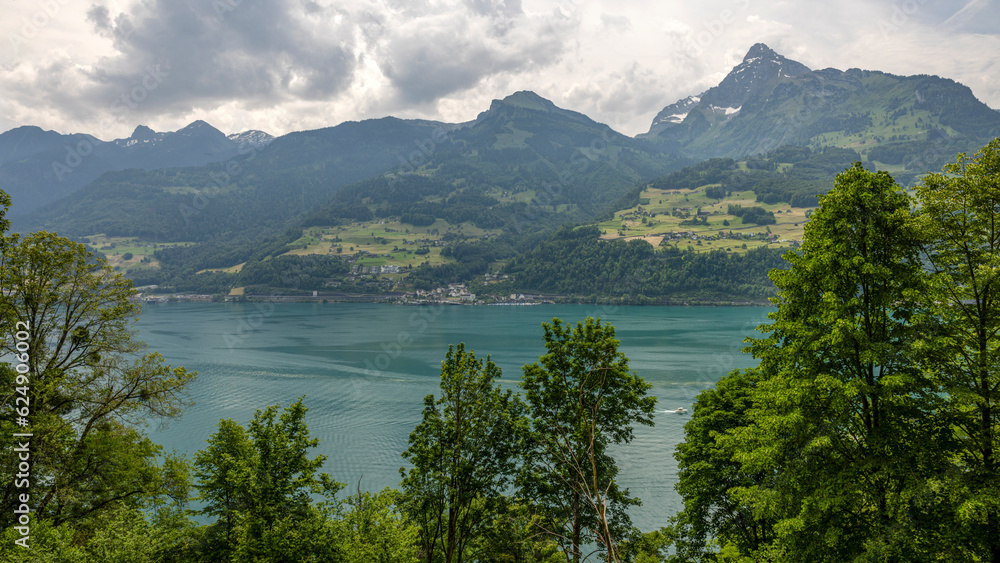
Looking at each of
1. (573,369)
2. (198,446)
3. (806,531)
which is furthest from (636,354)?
(806,531)

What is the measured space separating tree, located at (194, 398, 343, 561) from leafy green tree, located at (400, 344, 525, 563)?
2.64 meters

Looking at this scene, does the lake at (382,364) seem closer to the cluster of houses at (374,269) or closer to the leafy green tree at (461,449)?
the leafy green tree at (461,449)

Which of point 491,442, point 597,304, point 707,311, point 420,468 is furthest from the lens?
point 597,304

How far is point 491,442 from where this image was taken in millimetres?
13461

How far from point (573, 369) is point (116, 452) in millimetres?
15023

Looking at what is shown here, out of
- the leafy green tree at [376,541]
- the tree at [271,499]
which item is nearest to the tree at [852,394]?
the leafy green tree at [376,541]

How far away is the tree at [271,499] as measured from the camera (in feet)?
39.4

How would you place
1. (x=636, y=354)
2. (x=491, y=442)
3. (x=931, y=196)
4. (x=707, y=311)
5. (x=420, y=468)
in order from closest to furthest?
(x=931, y=196)
(x=420, y=468)
(x=491, y=442)
(x=636, y=354)
(x=707, y=311)

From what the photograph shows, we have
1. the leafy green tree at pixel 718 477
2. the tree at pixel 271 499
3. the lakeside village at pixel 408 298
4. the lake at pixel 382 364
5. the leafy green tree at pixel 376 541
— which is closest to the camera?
the leafy green tree at pixel 376 541

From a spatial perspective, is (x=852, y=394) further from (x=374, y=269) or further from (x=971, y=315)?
(x=374, y=269)

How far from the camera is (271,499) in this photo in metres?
12.7

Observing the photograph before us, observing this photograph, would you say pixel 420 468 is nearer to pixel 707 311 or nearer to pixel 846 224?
pixel 846 224

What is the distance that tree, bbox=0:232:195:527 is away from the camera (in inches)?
527

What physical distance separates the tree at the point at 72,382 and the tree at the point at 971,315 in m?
20.2
